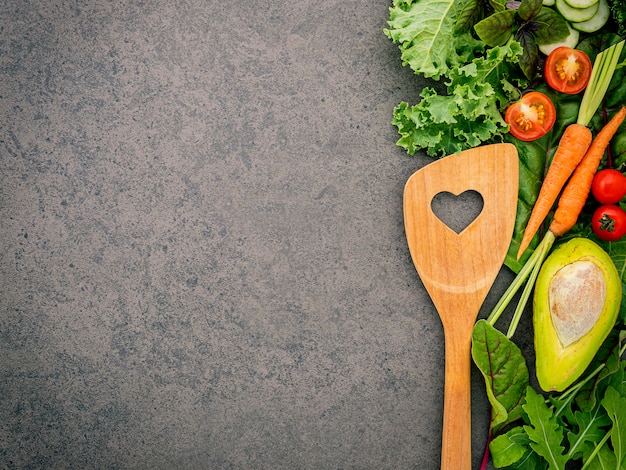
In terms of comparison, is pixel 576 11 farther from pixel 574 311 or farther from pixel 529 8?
pixel 574 311

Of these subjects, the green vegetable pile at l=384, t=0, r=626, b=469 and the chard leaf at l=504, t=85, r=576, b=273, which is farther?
the chard leaf at l=504, t=85, r=576, b=273

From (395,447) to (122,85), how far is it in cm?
121

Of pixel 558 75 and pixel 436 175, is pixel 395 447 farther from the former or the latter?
pixel 558 75

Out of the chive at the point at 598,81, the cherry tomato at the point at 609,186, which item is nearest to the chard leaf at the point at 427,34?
the chive at the point at 598,81

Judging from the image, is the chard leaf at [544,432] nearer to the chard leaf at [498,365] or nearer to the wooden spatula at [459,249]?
the chard leaf at [498,365]

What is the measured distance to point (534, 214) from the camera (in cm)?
135

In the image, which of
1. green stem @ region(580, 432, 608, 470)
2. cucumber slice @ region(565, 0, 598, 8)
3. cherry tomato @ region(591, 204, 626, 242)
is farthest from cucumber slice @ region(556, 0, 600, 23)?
green stem @ region(580, 432, 608, 470)

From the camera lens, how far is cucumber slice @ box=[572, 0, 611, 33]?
1324 mm

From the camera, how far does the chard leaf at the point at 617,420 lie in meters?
1.21

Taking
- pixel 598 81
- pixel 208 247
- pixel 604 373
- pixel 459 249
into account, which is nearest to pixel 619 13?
pixel 598 81

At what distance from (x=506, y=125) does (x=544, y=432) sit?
77 cm

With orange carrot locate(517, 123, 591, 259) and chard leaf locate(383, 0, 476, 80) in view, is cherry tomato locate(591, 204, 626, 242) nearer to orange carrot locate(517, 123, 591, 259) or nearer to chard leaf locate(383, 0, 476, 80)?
orange carrot locate(517, 123, 591, 259)

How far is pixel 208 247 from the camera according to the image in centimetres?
138

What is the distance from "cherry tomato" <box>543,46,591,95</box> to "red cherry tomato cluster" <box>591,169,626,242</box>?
0.77ft
